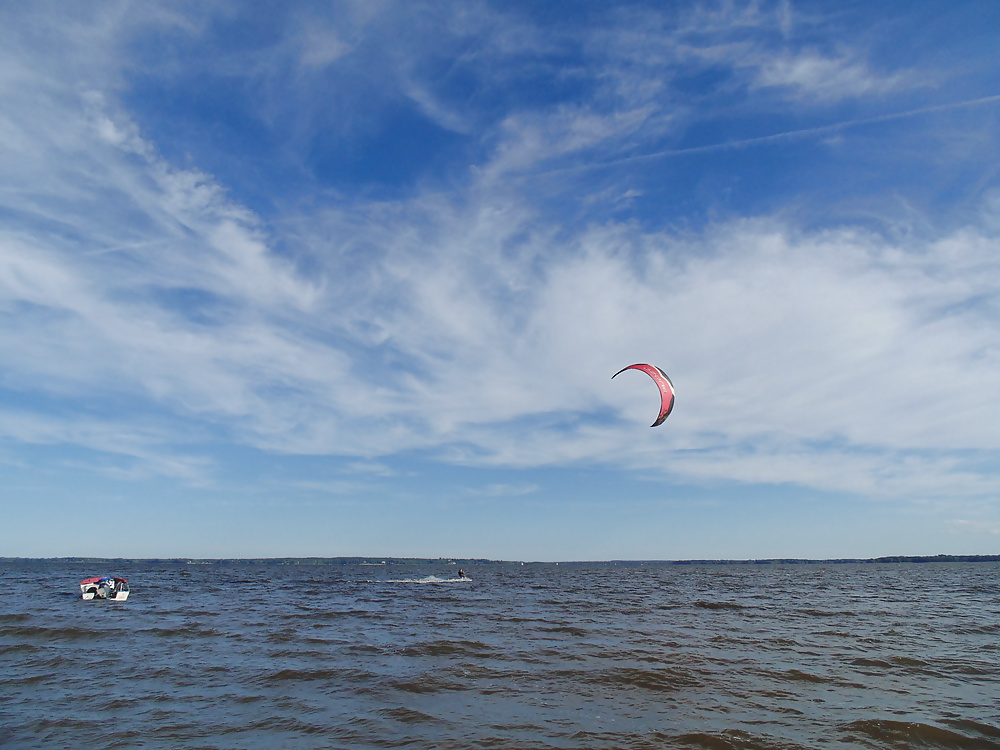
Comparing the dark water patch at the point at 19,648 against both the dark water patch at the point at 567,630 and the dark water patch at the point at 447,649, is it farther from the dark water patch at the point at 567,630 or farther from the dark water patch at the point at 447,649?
the dark water patch at the point at 567,630

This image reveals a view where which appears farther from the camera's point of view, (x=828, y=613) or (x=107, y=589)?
(x=107, y=589)

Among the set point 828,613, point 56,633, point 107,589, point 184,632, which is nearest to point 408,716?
point 184,632

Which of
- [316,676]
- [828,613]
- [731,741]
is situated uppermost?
[731,741]

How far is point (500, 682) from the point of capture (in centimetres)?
1238

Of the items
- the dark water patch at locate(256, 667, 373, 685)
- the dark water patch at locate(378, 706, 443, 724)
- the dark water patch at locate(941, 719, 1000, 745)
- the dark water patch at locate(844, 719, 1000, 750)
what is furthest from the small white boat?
the dark water patch at locate(941, 719, 1000, 745)

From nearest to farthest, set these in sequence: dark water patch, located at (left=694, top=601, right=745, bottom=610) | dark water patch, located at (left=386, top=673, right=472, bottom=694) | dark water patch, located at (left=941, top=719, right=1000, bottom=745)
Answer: dark water patch, located at (left=941, top=719, right=1000, bottom=745)
dark water patch, located at (left=386, top=673, right=472, bottom=694)
dark water patch, located at (left=694, top=601, right=745, bottom=610)

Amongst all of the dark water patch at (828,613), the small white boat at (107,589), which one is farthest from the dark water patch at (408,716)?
the small white boat at (107,589)

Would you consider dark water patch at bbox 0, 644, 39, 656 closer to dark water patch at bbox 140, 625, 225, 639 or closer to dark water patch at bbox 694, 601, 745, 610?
dark water patch at bbox 140, 625, 225, 639

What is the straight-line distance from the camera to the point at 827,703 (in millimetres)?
10625

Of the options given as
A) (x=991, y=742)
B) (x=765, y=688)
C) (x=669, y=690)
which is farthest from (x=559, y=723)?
(x=991, y=742)

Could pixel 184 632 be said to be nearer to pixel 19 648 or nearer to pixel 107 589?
pixel 19 648

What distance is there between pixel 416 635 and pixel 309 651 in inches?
169

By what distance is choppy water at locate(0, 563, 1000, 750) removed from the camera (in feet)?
29.7

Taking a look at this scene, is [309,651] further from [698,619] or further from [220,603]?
[220,603]
